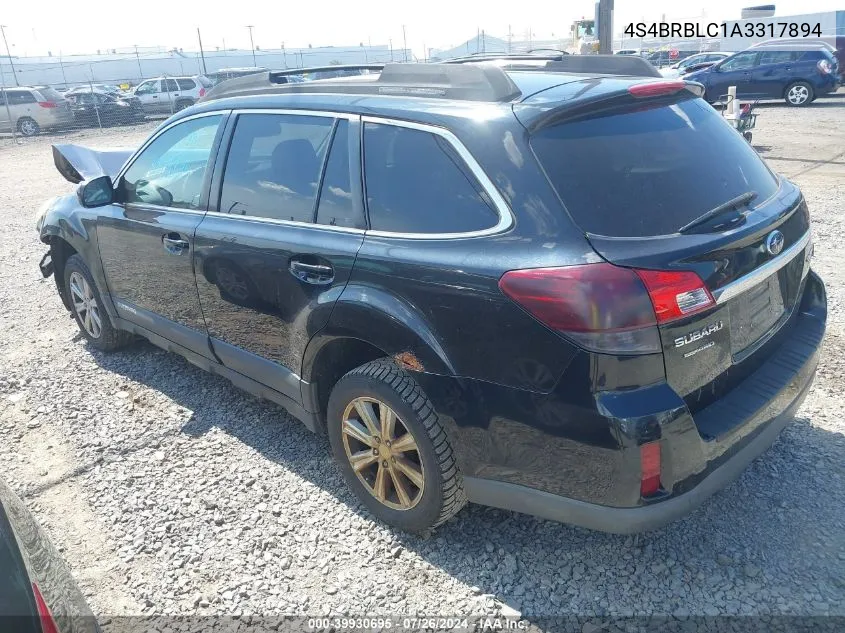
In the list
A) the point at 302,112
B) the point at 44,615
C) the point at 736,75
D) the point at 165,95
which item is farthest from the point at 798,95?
the point at 165,95

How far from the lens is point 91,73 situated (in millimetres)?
40062

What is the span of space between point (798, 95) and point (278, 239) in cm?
2076

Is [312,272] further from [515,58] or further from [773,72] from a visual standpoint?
[773,72]

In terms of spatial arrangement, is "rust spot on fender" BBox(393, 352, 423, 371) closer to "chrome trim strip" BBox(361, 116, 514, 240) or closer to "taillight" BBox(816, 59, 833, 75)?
"chrome trim strip" BBox(361, 116, 514, 240)

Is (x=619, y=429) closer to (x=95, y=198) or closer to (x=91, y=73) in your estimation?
(x=95, y=198)

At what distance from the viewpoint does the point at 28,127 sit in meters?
24.5

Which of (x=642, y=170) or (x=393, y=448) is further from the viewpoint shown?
(x=393, y=448)

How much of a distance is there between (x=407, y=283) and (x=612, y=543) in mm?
1402

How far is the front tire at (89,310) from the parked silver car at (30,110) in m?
22.8

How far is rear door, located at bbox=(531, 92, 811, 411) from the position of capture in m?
2.25

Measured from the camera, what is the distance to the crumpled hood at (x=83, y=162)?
7125 mm

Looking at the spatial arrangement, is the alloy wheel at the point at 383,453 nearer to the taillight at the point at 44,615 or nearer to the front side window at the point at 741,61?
the taillight at the point at 44,615

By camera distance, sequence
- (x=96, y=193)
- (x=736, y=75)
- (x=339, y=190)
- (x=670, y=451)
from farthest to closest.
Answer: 1. (x=736, y=75)
2. (x=96, y=193)
3. (x=339, y=190)
4. (x=670, y=451)

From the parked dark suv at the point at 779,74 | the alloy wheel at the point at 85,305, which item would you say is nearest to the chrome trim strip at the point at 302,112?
the alloy wheel at the point at 85,305
